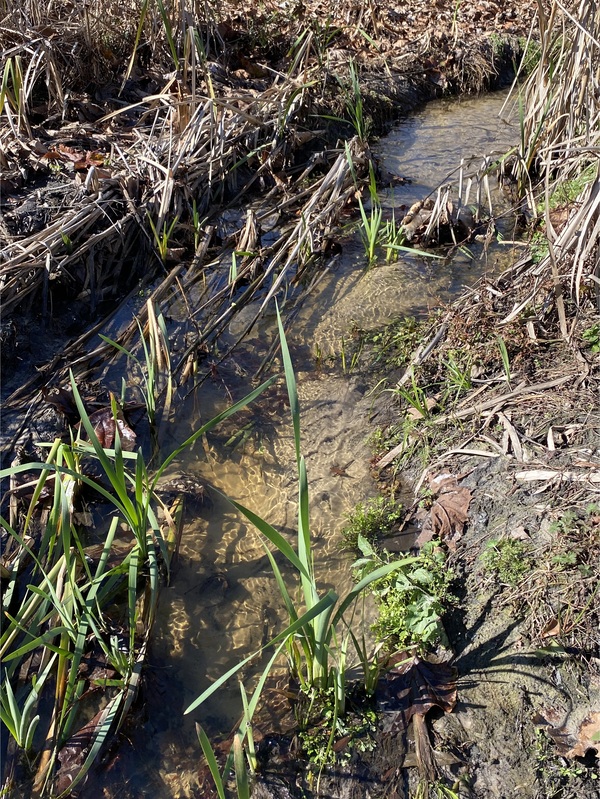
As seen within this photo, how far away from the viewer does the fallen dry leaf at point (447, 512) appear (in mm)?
2441

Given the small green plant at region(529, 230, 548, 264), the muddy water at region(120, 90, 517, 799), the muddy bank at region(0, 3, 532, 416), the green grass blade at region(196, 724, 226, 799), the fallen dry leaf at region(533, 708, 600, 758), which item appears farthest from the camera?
the muddy bank at region(0, 3, 532, 416)

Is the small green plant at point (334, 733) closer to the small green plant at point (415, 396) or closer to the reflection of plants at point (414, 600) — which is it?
the reflection of plants at point (414, 600)

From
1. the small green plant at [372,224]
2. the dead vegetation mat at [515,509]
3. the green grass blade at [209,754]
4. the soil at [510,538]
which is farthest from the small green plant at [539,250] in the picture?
the green grass blade at [209,754]

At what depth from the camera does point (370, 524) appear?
8.65 feet

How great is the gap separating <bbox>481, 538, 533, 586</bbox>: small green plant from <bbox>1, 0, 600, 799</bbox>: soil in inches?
0.7

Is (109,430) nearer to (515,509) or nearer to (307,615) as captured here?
(307,615)

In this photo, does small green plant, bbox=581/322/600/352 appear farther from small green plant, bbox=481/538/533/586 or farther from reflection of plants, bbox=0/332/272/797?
reflection of plants, bbox=0/332/272/797

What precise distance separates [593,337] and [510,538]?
107 cm

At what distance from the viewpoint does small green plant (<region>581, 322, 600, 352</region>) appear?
9.02 ft

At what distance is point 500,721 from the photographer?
1.93m

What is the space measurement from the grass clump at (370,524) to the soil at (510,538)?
112mm

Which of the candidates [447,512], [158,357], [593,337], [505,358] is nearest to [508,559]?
[447,512]

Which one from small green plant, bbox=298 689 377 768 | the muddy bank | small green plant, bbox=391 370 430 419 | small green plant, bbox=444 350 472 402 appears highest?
the muddy bank

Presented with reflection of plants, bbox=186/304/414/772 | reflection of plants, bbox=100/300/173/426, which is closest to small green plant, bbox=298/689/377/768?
reflection of plants, bbox=186/304/414/772
